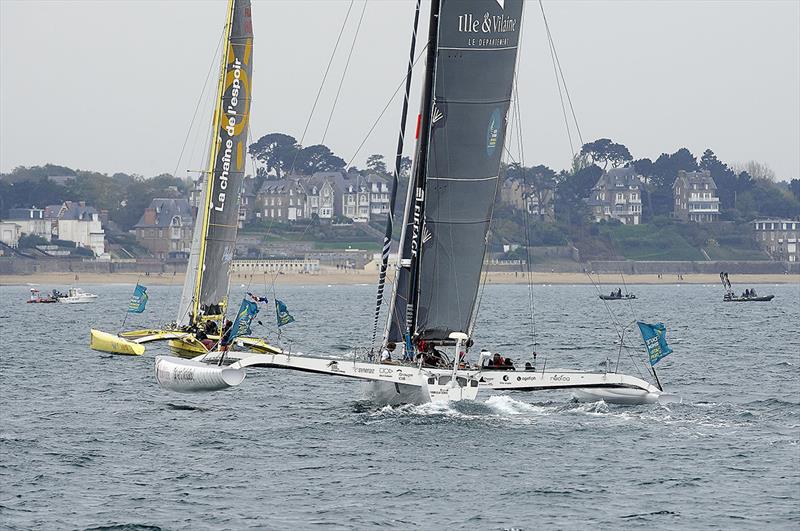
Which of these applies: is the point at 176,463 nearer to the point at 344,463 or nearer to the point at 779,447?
the point at 344,463

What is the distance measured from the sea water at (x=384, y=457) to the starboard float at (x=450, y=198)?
1288 millimetres

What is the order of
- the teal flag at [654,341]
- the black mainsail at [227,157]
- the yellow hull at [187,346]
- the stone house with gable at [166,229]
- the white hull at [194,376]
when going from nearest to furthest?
the white hull at [194,376] < the teal flag at [654,341] < the yellow hull at [187,346] < the black mainsail at [227,157] < the stone house with gable at [166,229]

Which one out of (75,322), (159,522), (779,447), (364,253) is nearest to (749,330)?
(75,322)

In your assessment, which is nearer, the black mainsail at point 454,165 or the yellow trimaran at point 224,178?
the black mainsail at point 454,165

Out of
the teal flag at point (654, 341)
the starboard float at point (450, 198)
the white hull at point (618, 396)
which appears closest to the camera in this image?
the teal flag at point (654, 341)

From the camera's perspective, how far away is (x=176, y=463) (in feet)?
76.0

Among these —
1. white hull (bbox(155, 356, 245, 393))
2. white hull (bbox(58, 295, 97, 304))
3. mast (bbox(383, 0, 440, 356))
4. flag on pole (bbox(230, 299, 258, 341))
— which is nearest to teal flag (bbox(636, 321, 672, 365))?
mast (bbox(383, 0, 440, 356))

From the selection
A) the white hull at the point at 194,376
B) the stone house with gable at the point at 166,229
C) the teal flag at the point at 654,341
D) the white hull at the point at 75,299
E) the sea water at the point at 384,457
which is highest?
the stone house with gable at the point at 166,229

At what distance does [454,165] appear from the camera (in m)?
28.5

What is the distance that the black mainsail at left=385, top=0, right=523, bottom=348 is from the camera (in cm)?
2812

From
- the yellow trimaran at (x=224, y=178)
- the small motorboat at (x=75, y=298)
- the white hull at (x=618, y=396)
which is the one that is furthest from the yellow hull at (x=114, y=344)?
the small motorboat at (x=75, y=298)

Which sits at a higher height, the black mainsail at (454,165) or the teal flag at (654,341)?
the black mainsail at (454,165)

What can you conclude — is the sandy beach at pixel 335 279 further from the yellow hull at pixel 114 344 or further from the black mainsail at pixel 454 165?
the black mainsail at pixel 454 165

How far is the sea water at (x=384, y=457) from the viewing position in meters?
19.3
